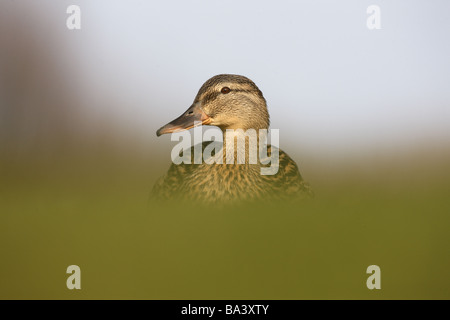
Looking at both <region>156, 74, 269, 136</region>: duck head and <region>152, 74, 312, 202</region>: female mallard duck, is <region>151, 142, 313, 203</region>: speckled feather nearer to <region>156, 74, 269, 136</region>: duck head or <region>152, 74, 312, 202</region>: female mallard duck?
<region>152, 74, 312, 202</region>: female mallard duck

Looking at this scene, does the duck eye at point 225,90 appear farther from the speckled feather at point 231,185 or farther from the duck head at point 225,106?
the speckled feather at point 231,185

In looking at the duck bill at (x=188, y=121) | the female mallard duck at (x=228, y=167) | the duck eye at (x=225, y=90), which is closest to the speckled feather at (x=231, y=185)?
the female mallard duck at (x=228, y=167)

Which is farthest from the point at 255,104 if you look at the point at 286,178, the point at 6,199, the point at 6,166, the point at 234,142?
the point at 6,199

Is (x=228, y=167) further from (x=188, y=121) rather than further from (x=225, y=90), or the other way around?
(x=225, y=90)

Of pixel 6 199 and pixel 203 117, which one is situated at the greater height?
pixel 203 117

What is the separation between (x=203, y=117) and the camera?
3986 mm

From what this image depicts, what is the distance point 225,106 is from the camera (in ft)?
13.3

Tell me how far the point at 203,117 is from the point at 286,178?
782 mm

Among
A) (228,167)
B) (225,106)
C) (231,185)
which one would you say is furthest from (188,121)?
(231,185)

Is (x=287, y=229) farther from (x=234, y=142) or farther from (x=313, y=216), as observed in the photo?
(x=234, y=142)

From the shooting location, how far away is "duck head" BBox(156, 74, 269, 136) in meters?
3.93

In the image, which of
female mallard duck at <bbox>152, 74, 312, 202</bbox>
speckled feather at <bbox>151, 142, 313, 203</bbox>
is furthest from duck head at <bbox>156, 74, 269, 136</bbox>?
speckled feather at <bbox>151, 142, 313, 203</bbox>

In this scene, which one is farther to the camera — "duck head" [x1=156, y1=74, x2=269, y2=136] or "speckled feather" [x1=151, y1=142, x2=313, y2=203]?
"duck head" [x1=156, y1=74, x2=269, y2=136]

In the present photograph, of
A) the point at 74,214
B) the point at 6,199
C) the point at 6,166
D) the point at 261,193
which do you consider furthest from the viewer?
the point at 261,193
